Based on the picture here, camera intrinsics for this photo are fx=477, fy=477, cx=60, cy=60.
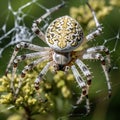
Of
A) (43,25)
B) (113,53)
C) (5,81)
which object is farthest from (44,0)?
(5,81)

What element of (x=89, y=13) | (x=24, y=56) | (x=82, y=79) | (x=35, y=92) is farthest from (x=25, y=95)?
(x=89, y=13)

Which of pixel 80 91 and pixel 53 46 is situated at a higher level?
pixel 53 46

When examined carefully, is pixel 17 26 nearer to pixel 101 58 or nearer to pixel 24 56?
pixel 24 56

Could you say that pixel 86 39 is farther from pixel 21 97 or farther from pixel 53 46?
pixel 21 97

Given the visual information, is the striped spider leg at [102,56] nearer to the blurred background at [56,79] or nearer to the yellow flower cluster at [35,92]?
the blurred background at [56,79]

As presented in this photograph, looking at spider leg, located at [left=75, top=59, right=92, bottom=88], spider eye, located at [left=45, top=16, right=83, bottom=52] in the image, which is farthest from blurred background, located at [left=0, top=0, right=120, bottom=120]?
→ spider eye, located at [left=45, top=16, right=83, bottom=52]

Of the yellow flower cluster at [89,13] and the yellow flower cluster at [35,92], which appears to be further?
the yellow flower cluster at [89,13]

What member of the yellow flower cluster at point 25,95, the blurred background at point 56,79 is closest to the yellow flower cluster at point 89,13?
the blurred background at point 56,79

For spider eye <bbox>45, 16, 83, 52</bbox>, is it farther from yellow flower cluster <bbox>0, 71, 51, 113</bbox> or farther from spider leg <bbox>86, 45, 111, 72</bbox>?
yellow flower cluster <bbox>0, 71, 51, 113</bbox>
